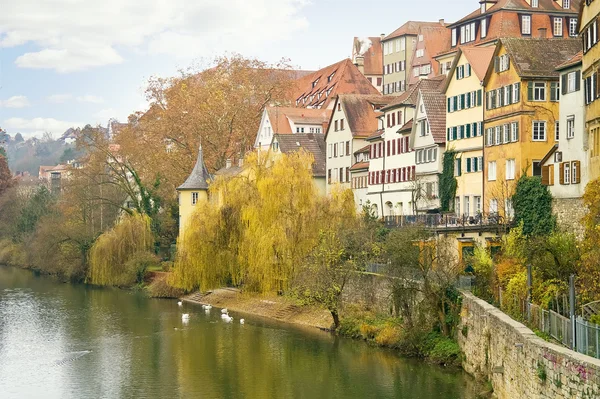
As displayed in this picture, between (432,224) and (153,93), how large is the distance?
4330cm

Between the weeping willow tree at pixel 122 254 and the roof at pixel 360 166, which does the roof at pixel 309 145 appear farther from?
the weeping willow tree at pixel 122 254

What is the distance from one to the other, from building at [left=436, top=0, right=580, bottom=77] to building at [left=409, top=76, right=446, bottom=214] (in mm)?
14234

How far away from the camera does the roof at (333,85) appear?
8977cm

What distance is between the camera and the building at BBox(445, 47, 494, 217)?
47.8m

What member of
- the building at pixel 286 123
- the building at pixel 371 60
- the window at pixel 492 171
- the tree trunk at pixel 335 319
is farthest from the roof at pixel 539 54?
the building at pixel 371 60

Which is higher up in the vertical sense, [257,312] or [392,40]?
[392,40]

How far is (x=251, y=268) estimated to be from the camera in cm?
5038

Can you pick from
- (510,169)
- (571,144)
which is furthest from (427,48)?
(571,144)

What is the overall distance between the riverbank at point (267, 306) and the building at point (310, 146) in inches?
608

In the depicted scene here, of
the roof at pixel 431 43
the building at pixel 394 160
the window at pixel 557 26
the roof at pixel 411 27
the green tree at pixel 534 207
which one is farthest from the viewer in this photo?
the roof at pixel 411 27

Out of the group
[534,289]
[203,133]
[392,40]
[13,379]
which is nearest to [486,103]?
[534,289]

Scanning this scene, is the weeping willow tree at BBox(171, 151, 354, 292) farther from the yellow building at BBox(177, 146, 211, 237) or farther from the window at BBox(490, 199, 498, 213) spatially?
the yellow building at BBox(177, 146, 211, 237)

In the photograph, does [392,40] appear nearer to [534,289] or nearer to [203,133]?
[203,133]

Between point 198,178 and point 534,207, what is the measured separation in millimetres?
35079
